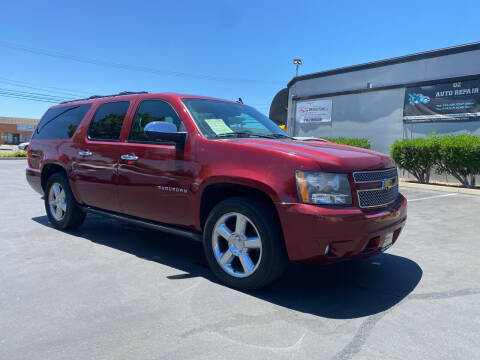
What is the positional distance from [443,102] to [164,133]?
47.7ft

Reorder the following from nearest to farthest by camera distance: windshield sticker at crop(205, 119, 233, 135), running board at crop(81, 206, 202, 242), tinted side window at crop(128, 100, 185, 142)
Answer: running board at crop(81, 206, 202, 242) < windshield sticker at crop(205, 119, 233, 135) < tinted side window at crop(128, 100, 185, 142)

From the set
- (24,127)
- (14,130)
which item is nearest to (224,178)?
(14,130)

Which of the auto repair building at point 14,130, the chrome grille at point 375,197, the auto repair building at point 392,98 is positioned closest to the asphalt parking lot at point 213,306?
the chrome grille at point 375,197

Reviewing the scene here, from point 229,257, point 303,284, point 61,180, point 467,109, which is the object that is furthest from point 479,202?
point 61,180

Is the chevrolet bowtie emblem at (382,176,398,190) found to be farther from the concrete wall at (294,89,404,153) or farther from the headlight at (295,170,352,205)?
the concrete wall at (294,89,404,153)

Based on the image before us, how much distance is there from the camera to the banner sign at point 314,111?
758 inches

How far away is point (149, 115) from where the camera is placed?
4332 mm

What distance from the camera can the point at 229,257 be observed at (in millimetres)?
3457

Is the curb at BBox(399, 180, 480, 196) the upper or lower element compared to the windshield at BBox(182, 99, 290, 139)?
lower

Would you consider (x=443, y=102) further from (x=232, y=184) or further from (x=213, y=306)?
(x=213, y=306)

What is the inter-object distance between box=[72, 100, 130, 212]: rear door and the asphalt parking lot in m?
0.62

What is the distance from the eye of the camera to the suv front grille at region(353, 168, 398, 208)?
3139 millimetres

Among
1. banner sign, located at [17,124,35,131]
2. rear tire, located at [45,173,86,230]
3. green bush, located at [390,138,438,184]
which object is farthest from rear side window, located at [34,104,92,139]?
banner sign, located at [17,124,35,131]

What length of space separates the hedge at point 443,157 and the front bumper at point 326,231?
36.6ft
